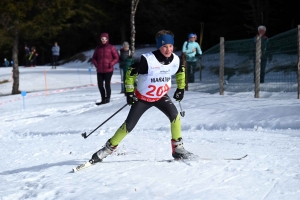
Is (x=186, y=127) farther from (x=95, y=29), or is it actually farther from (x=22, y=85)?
(x=95, y=29)

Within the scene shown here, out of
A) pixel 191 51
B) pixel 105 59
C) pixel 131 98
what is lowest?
pixel 131 98

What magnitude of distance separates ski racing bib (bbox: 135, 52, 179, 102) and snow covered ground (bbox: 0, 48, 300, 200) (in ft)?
3.01

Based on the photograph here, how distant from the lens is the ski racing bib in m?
5.91

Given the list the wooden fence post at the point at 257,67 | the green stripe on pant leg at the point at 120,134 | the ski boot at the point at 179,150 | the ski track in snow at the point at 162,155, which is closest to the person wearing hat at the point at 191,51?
the ski track in snow at the point at 162,155

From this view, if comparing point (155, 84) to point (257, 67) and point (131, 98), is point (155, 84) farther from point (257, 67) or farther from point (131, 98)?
point (257, 67)

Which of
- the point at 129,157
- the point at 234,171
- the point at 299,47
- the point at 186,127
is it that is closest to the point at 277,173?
the point at 234,171

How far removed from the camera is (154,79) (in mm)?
5961

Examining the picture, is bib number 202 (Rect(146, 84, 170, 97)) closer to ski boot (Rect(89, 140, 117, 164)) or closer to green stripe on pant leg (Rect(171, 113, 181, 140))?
green stripe on pant leg (Rect(171, 113, 181, 140))

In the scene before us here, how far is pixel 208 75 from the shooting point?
55.3 ft

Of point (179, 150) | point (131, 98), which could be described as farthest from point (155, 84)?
point (179, 150)

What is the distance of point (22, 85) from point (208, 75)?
1320 cm

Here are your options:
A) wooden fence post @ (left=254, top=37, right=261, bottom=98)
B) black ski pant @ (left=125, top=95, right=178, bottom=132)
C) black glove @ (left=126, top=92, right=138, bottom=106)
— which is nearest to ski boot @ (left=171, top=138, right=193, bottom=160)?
black ski pant @ (left=125, top=95, right=178, bottom=132)

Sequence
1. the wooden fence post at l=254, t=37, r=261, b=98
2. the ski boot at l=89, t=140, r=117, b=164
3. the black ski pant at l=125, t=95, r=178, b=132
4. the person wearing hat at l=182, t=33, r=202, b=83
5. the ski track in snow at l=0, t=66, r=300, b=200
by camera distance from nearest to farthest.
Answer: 1. the ski track in snow at l=0, t=66, r=300, b=200
2. the black ski pant at l=125, t=95, r=178, b=132
3. the ski boot at l=89, t=140, r=117, b=164
4. the wooden fence post at l=254, t=37, r=261, b=98
5. the person wearing hat at l=182, t=33, r=202, b=83

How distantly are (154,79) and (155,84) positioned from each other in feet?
0.22
